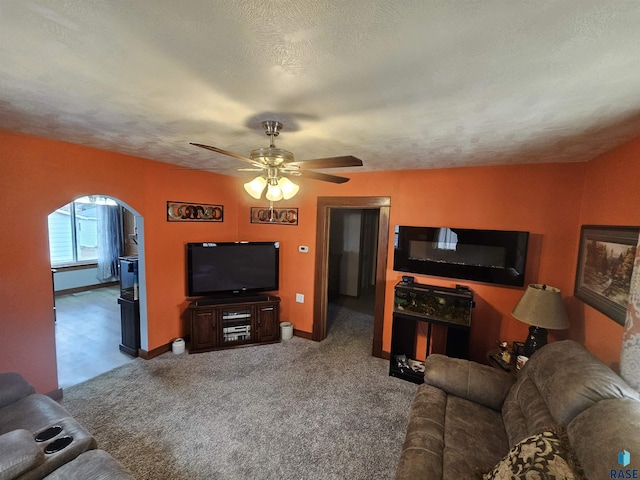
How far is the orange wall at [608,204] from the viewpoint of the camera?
68.1 inches

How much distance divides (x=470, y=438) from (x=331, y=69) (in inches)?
83.7

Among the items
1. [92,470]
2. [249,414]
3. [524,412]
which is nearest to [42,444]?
[92,470]

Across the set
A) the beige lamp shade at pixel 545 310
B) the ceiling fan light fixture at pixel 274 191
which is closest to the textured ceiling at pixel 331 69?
the ceiling fan light fixture at pixel 274 191

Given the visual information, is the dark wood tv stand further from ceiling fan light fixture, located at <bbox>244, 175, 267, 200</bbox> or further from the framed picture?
the framed picture

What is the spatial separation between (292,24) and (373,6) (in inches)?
10.3

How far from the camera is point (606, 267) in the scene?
194cm

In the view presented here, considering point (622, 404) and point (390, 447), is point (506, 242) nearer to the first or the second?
point (622, 404)

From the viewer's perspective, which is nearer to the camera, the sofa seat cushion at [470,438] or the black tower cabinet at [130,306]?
the sofa seat cushion at [470,438]

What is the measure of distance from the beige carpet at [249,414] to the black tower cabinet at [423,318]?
0.22 meters

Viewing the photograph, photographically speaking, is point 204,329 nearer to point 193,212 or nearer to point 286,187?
point 193,212

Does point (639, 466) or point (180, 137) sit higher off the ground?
point (180, 137)

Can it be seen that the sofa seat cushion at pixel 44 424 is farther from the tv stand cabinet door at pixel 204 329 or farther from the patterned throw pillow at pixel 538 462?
the patterned throw pillow at pixel 538 462

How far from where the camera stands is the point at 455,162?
2.72 m

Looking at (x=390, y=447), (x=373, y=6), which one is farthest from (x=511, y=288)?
(x=373, y=6)
